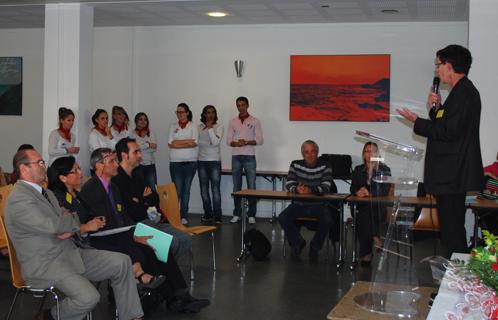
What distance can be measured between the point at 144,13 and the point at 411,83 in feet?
13.7

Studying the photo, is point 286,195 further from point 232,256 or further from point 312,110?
point 312,110

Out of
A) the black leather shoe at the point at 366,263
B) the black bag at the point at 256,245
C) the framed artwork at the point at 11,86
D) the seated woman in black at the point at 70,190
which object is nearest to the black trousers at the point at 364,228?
the black leather shoe at the point at 366,263

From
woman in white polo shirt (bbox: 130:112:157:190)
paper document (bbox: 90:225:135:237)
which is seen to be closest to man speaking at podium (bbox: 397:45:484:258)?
paper document (bbox: 90:225:135:237)

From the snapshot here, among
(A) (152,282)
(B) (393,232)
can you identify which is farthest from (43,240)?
(B) (393,232)

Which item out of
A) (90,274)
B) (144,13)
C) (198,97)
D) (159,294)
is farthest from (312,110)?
(90,274)

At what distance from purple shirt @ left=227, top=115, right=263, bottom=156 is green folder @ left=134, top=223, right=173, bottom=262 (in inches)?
212

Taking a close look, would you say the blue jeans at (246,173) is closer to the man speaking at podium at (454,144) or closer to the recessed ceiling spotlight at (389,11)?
the recessed ceiling spotlight at (389,11)

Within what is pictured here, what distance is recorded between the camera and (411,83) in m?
10.1

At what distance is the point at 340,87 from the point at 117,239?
626cm

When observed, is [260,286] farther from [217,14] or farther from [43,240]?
[217,14]

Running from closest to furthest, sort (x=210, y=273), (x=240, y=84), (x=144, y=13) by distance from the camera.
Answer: (x=210, y=273) → (x=144, y=13) → (x=240, y=84)

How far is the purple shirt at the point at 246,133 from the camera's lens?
10.1m

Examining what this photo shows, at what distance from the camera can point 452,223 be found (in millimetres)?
3926

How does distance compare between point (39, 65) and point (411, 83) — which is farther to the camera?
point (39, 65)
